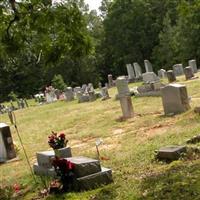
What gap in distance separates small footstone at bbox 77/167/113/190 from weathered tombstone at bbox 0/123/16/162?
20.4 feet

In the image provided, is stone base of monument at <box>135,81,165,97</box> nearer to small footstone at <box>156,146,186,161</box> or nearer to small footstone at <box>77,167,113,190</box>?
small footstone at <box>156,146,186,161</box>

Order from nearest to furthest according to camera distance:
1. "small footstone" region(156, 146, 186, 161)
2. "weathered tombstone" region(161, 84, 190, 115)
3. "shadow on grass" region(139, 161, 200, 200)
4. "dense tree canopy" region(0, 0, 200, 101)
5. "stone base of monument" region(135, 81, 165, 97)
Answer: "shadow on grass" region(139, 161, 200, 200) → "small footstone" region(156, 146, 186, 161) → "weathered tombstone" region(161, 84, 190, 115) → "stone base of monument" region(135, 81, 165, 97) → "dense tree canopy" region(0, 0, 200, 101)

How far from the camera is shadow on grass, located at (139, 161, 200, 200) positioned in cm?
651

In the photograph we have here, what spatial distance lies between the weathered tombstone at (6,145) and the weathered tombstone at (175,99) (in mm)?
5209

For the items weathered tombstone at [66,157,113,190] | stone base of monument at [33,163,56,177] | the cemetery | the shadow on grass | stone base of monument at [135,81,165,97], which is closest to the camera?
the shadow on grass

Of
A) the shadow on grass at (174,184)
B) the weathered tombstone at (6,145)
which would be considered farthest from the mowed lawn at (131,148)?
the weathered tombstone at (6,145)

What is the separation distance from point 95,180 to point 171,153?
162 centimetres

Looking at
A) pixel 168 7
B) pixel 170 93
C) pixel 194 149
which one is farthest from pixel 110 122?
pixel 168 7

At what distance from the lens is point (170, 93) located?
15.4 metres

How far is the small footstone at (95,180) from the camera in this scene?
8.05 m

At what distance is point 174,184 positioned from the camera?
6.97 meters

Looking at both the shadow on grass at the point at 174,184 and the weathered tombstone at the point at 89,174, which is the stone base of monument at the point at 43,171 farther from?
the shadow on grass at the point at 174,184

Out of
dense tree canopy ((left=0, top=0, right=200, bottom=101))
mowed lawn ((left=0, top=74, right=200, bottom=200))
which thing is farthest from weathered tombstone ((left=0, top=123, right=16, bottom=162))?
dense tree canopy ((left=0, top=0, right=200, bottom=101))

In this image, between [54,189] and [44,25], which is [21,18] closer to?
[44,25]
